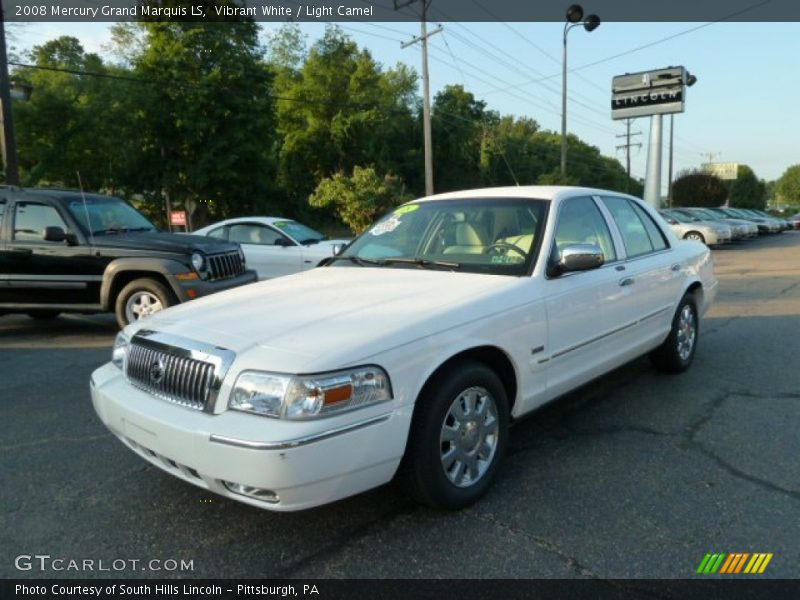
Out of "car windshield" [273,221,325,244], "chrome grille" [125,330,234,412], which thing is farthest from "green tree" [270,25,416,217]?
"chrome grille" [125,330,234,412]

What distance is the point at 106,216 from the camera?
7938mm

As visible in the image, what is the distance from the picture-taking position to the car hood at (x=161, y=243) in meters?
7.27

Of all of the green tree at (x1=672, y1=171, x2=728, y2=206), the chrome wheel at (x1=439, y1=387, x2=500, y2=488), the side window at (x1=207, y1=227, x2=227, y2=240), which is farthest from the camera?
the green tree at (x1=672, y1=171, x2=728, y2=206)

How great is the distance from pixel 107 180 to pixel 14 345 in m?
25.9

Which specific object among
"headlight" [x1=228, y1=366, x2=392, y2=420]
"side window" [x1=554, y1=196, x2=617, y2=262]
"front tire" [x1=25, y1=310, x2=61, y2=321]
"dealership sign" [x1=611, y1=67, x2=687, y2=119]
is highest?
"dealership sign" [x1=611, y1=67, x2=687, y2=119]

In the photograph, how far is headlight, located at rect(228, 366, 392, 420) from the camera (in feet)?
8.25

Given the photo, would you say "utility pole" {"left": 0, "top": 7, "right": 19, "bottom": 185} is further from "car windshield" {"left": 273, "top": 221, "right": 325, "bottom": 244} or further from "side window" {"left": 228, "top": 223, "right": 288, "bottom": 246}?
"car windshield" {"left": 273, "top": 221, "right": 325, "bottom": 244}

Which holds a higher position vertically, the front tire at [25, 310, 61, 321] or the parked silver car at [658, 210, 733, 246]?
the parked silver car at [658, 210, 733, 246]

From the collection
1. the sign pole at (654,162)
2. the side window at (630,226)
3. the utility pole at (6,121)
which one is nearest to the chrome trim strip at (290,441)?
the side window at (630,226)

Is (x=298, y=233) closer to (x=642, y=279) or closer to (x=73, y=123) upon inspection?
(x=642, y=279)

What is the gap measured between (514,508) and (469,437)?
0.43 m

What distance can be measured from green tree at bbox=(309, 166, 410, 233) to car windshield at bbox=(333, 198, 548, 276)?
84.2 feet

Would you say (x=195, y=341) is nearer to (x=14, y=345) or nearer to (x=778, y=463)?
(x=778, y=463)

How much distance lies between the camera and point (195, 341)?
113 inches
